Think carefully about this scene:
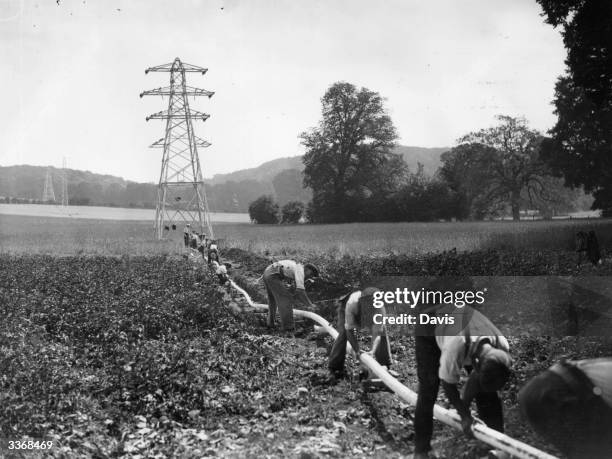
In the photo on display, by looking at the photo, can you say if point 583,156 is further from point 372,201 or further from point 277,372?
point 277,372

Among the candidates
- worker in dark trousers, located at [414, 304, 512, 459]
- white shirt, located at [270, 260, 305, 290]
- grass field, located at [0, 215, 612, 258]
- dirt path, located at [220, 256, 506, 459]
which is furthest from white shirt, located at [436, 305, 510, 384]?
grass field, located at [0, 215, 612, 258]

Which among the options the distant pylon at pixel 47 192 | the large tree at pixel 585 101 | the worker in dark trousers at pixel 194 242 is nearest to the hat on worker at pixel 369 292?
the large tree at pixel 585 101

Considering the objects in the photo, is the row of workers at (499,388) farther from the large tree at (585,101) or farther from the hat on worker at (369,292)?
the large tree at (585,101)

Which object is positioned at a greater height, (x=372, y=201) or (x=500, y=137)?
(x=500, y=137)

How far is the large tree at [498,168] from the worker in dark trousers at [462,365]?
180 ft

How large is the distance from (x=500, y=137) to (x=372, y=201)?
1992 centimetres

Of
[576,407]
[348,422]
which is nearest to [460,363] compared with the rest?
[576,407]

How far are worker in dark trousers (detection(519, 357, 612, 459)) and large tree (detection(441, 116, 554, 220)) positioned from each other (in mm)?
55857

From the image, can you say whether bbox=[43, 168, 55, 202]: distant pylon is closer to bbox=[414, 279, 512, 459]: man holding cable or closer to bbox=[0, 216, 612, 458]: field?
bbox=[0, 216, 612, 458]: field

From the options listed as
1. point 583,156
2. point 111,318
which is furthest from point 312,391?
point 583,156

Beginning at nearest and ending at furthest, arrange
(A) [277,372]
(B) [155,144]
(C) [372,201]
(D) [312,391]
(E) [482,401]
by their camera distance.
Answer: (E) [482,401] → (D) [312,391] → (A) [277,372] → (B) [155,144] → (C) [372,201]

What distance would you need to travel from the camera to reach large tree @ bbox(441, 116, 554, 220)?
59438 millimetres

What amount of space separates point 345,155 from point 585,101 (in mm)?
23770

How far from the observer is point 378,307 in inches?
275
